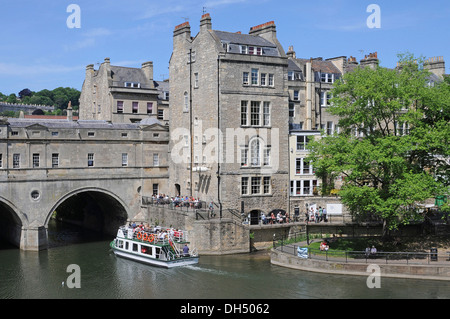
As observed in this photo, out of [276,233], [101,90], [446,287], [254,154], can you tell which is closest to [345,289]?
[446,287]

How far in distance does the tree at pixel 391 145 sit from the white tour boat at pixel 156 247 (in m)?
11.8

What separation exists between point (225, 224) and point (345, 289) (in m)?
13.5

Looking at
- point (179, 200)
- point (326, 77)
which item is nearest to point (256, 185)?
point (179, 200)

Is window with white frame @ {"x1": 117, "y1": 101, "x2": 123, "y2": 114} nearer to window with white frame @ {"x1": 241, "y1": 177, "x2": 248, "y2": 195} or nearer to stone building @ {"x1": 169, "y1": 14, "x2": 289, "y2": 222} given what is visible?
stone building @ {"x1": 169, "y1": 14, "x2": 289, "y2": 222}

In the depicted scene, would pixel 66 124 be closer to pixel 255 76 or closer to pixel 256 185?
pixel 255 76

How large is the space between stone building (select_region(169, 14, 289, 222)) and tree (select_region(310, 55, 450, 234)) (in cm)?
836

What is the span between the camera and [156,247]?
1730 inches

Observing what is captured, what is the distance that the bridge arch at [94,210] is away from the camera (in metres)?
53.6

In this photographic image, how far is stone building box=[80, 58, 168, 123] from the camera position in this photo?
221 feet

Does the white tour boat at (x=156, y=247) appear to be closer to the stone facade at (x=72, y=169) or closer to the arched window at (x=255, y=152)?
the stone facade at (x=72, y=169)

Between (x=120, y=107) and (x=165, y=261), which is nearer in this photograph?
(x=165, y=261)

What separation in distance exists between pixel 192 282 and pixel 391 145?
1626 centimetres

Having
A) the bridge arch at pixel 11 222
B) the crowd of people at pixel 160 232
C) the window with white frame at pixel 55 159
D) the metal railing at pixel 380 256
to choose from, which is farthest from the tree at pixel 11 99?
the metal railing at pixel 380 256

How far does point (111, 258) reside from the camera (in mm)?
47594
